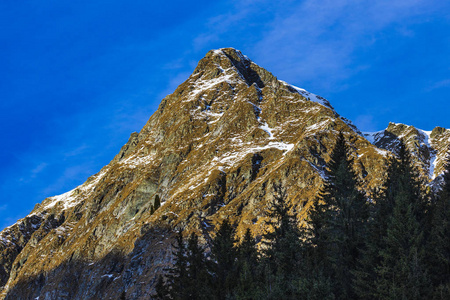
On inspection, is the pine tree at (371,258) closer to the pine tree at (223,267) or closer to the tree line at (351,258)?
the tree line at (351,258)

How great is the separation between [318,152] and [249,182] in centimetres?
2858

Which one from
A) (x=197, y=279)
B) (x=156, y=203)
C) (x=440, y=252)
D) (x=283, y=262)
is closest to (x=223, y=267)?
(x=197, y=279)

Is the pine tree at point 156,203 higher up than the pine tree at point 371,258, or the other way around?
the pine tree at point 156,203

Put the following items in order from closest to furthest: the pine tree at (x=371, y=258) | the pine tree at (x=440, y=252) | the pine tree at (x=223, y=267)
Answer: the pine tree at (x=440, y=252) < the pine tree at (x=371, y=258) < the pine tree at (x=223, y=267)

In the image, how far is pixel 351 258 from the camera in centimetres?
4466

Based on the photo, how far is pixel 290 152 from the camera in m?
176

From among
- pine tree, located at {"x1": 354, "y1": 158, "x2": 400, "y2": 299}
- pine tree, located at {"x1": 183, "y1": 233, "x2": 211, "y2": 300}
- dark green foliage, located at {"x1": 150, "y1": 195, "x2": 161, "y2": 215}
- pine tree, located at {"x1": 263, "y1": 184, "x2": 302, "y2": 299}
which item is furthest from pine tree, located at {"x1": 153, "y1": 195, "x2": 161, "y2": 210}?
pine tree, located at {"x1": 354, "y1": 158, "x2": 400, "y2": 299}

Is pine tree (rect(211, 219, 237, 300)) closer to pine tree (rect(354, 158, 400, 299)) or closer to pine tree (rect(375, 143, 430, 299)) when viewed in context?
pine tree (rect(354, 158, 400, 299))

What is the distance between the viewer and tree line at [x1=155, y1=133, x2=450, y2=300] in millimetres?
36094

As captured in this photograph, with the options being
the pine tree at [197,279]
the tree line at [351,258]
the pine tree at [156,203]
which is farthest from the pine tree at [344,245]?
the pine tree at [156,203]

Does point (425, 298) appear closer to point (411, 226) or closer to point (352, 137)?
point (411, 226)

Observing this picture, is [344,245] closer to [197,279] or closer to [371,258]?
[371,258]

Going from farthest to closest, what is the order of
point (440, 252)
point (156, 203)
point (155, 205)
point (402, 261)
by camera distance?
1. point (156, 203)
2. point (155, 205)
3. point (440, 252)
4. point (402, 261)

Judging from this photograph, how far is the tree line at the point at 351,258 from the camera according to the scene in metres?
36.1
